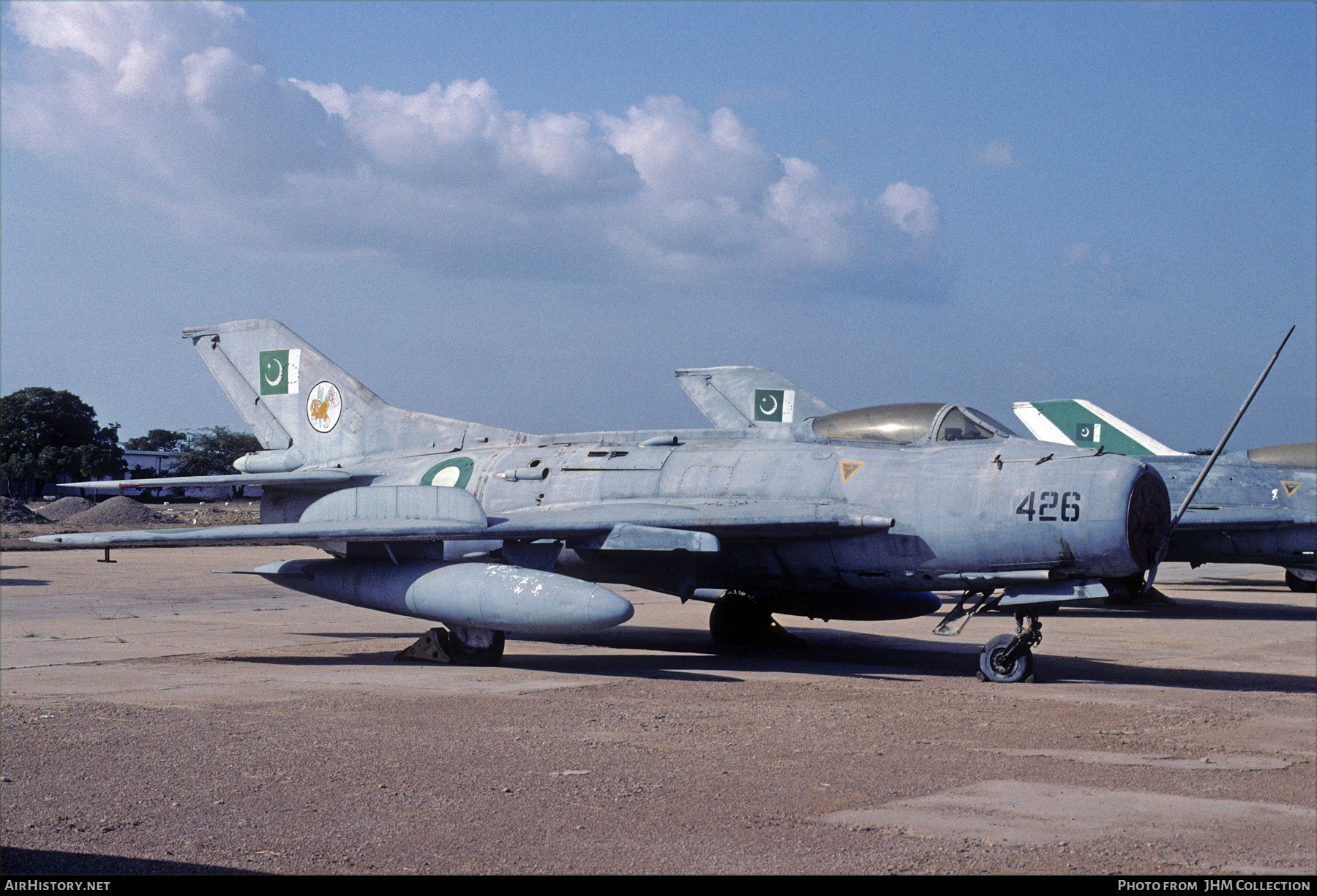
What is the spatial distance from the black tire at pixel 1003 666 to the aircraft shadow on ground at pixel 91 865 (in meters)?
8.48

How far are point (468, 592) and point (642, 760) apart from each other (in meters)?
5.09

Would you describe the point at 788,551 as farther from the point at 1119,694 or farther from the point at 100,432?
the point at 100,432

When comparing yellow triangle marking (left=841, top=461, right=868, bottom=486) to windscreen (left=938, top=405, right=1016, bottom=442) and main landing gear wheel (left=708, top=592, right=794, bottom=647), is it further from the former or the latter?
main landing gear wheel (left=708, top=592, right=794, bottom=647)

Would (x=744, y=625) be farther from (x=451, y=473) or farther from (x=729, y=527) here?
(x=451, y=473)

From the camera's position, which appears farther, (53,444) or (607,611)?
(53,444)

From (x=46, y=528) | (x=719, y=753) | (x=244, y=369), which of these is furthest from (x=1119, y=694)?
(x=46, y=528)

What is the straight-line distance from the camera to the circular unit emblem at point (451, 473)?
15.3m

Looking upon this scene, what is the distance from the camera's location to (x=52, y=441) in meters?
83.1

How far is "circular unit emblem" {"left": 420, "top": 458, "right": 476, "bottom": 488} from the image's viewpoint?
15.3 m

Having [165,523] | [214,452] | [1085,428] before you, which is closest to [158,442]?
[214,452]

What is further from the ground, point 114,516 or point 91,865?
→ point 91,865

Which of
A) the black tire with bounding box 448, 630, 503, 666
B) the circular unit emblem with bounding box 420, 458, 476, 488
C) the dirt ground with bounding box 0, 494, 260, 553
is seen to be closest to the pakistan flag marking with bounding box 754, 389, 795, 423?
the circular unit emblem with bounding box 420, 458, 476, 488

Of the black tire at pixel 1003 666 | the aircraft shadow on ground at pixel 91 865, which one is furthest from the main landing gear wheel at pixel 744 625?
the aircraft shadow on ground at pixel 91 865

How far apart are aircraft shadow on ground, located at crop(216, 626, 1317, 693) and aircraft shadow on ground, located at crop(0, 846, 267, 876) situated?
23.3ft
